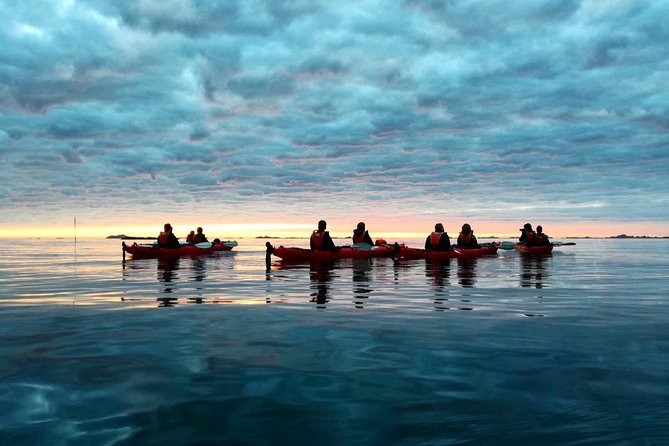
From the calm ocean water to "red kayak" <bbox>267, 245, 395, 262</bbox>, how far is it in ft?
48.0

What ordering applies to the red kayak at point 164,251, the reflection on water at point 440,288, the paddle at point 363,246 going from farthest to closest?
the red kayak at point 164,251
the paddle at point 363,246
the reflection on water at point 440,288

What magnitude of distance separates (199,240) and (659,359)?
3495 centimetres

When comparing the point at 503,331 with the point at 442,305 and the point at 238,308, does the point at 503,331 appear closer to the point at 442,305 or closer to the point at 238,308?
the point at 442,305

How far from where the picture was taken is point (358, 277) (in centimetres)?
1834

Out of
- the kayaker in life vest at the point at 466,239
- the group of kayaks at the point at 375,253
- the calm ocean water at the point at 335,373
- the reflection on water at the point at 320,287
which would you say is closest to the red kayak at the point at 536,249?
the group of kayaks at the point at 375,253

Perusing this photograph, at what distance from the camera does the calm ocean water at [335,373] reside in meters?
3.87

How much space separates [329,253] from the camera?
85.0ft

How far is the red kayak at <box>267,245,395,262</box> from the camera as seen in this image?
85.4 feet

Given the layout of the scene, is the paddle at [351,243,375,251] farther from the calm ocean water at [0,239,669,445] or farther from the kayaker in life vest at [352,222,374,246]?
the calm ocean water at [0,239,669,445]

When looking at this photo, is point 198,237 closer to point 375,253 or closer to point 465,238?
point 375,253

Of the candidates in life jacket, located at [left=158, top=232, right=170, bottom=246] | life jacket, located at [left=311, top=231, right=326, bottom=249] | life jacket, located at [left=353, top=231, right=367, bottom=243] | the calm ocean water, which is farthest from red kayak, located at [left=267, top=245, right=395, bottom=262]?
the calm ocean water

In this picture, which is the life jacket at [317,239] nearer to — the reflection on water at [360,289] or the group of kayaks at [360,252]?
the group of kayaks at [360,252]

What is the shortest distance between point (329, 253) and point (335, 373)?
20467 millimetres

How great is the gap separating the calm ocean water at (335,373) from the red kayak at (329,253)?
14643 mm
